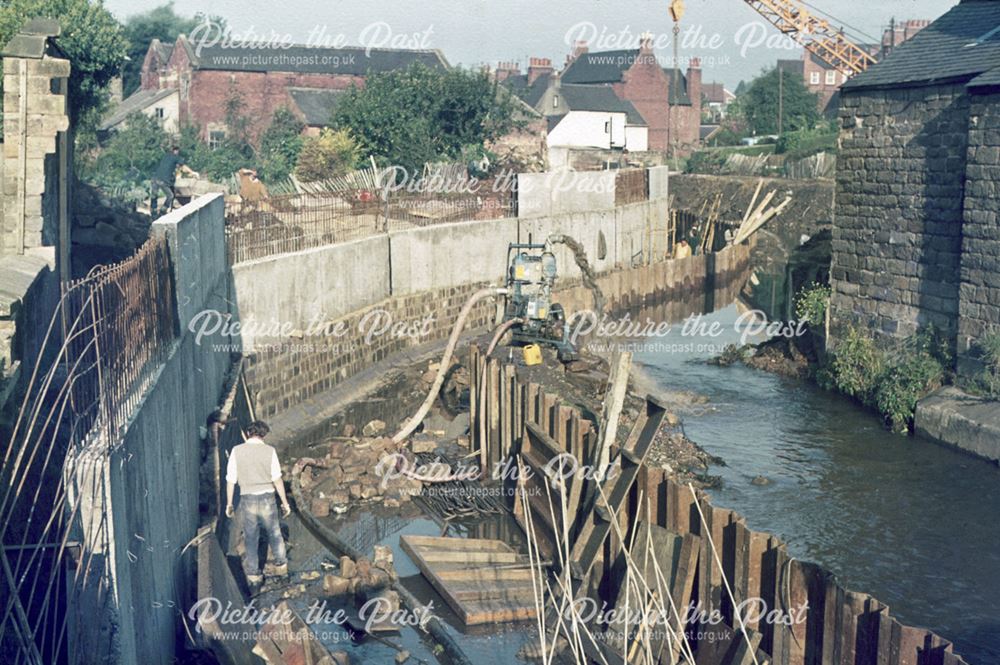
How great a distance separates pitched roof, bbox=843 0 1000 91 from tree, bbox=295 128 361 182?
22783mm

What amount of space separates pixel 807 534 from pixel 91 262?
48.9 feet

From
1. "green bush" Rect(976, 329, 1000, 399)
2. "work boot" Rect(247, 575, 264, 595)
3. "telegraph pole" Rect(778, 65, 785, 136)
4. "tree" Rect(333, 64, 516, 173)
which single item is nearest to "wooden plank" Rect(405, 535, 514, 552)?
"work boot" Rect(247, 575, 264, 595)

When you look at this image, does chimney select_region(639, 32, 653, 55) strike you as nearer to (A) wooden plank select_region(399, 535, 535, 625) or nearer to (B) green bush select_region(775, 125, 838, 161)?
(B) green bush select_region(775, 125, 838, 161)

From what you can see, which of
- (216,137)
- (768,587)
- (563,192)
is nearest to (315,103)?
(216,137)

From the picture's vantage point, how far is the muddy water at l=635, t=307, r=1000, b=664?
42.0 ft

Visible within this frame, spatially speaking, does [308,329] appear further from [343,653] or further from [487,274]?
[343,653]

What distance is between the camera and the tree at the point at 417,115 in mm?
42031

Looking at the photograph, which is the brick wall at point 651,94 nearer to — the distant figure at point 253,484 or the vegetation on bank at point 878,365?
the vegetation on bank at point 878,365

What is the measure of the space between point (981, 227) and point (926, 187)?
2221 millimetres

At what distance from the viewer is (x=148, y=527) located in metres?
9.04

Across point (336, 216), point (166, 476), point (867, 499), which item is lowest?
point (867, 499)

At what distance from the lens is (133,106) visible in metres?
62.2

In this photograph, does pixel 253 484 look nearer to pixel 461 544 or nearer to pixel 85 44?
pixel 461 544

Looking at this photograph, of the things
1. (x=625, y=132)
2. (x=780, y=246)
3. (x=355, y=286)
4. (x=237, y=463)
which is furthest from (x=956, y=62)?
(x=625, y=132)
